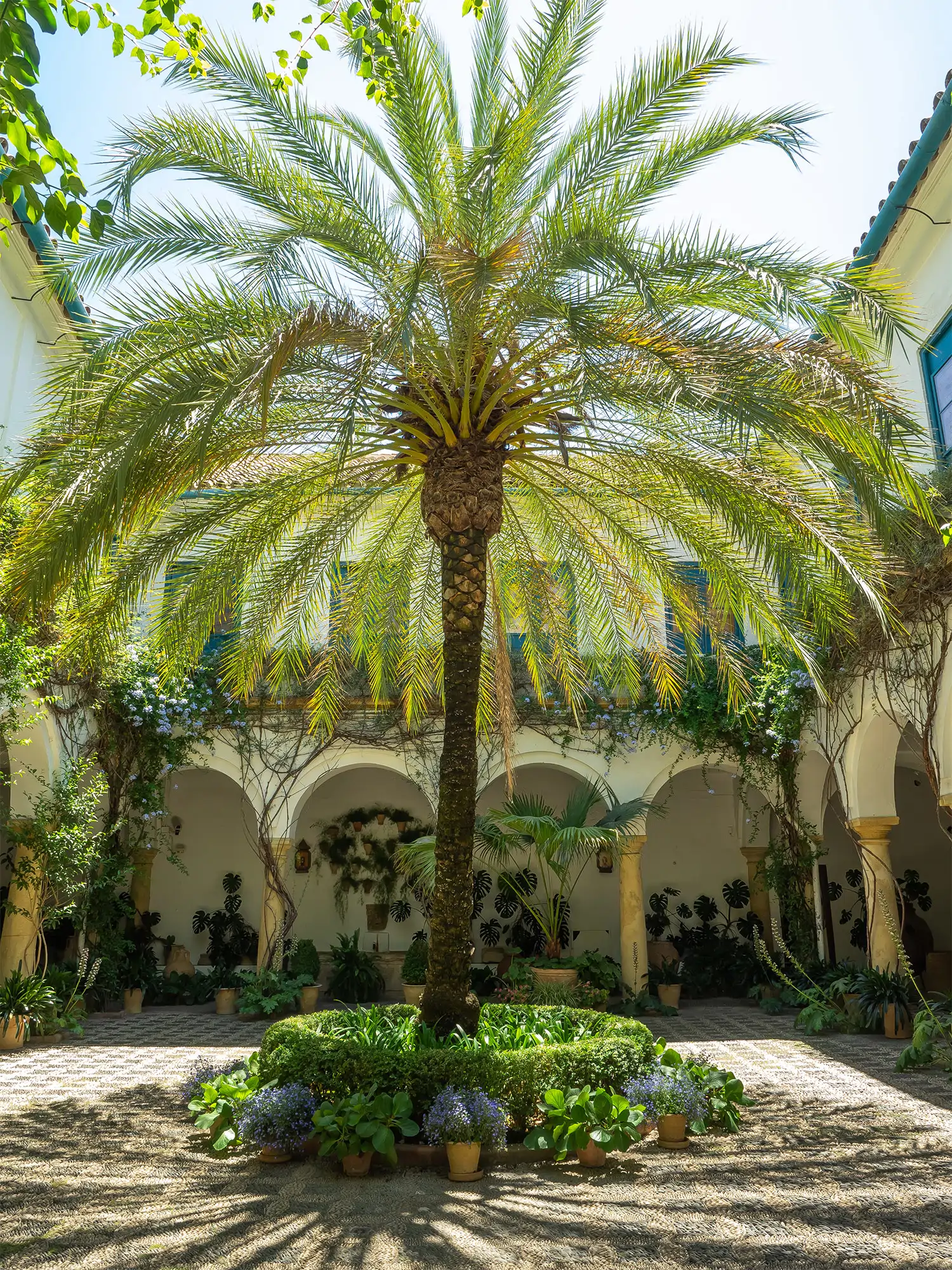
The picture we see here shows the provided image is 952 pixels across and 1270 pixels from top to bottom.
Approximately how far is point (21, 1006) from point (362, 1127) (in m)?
6.35

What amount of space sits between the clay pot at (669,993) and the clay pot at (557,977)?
2135 mm

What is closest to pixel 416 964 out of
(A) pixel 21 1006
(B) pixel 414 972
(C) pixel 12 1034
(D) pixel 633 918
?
(B) pixel 414 972

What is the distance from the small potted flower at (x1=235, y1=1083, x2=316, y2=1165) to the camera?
5508 mm

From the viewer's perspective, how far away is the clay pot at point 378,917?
15.8 m

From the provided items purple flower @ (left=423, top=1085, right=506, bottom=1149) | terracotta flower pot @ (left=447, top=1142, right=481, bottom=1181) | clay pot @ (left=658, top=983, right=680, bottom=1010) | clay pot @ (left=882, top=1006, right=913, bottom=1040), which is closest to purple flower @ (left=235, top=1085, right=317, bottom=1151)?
purple flower @ (left=423, top=1085, right=506, bottom=1149)

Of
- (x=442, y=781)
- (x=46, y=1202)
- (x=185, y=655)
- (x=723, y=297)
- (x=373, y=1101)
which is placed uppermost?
(x=723, y=297)

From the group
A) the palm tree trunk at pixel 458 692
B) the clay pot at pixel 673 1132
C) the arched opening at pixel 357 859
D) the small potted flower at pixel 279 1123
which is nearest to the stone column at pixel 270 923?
the arched opening at pixel 357 859

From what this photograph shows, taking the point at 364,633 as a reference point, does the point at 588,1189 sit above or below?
below

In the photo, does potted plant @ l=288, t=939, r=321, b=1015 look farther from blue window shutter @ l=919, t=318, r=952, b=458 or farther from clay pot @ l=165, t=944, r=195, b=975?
blue window shutter @ l=919, t=318, r=952, b=458

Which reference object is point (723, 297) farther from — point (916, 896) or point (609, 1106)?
point (916, 896)

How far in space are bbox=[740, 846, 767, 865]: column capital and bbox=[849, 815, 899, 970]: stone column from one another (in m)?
3.82

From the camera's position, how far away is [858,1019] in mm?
10242

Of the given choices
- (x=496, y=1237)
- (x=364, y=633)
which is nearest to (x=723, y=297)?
(x=364, y=633)

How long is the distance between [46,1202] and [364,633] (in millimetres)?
5546
